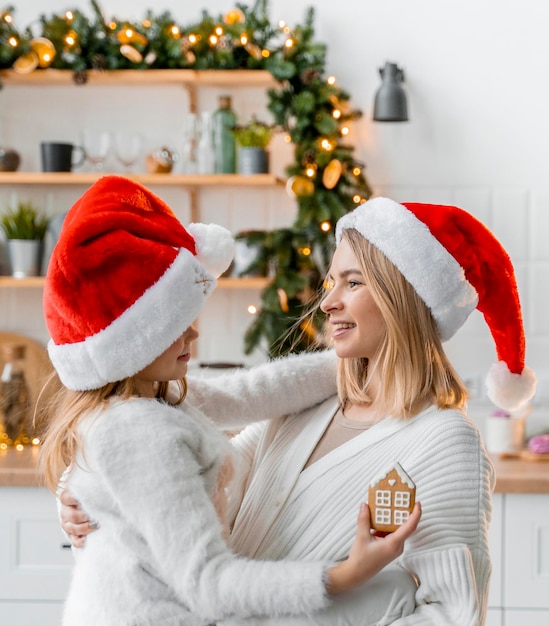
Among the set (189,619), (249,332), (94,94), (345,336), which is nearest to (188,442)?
(189,619)

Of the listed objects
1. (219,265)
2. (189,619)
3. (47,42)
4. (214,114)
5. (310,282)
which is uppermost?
(47,42)

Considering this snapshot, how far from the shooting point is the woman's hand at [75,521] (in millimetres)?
1472

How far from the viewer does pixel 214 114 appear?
3178mm

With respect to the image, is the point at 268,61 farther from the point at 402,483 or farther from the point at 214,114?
the point at 402,483

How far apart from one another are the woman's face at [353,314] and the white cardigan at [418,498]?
5.4 inches

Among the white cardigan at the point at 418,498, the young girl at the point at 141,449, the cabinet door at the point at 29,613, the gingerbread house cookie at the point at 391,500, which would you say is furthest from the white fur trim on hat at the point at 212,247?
the cabinet door at the point at 29,613

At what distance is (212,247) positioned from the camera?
157cm

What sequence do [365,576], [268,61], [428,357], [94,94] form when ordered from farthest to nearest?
[94,94] → [268,61] → [428,357] → [365,576]

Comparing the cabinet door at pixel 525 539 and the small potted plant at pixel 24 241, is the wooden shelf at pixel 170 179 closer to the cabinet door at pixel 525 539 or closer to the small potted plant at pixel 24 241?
the small potted plant at pixel 24 241

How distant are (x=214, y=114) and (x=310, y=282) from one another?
2.14 feet

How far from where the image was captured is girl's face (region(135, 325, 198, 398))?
144 centimetres

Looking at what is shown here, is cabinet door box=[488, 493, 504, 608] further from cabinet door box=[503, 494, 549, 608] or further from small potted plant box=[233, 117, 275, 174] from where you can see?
small potted plant box=[233, 117, 275, 174]

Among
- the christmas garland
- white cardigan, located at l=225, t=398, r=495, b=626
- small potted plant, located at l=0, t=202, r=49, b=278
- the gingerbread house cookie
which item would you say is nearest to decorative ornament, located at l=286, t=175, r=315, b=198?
the christmas garland

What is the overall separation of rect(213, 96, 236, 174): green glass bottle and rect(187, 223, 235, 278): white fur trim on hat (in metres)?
1.60
